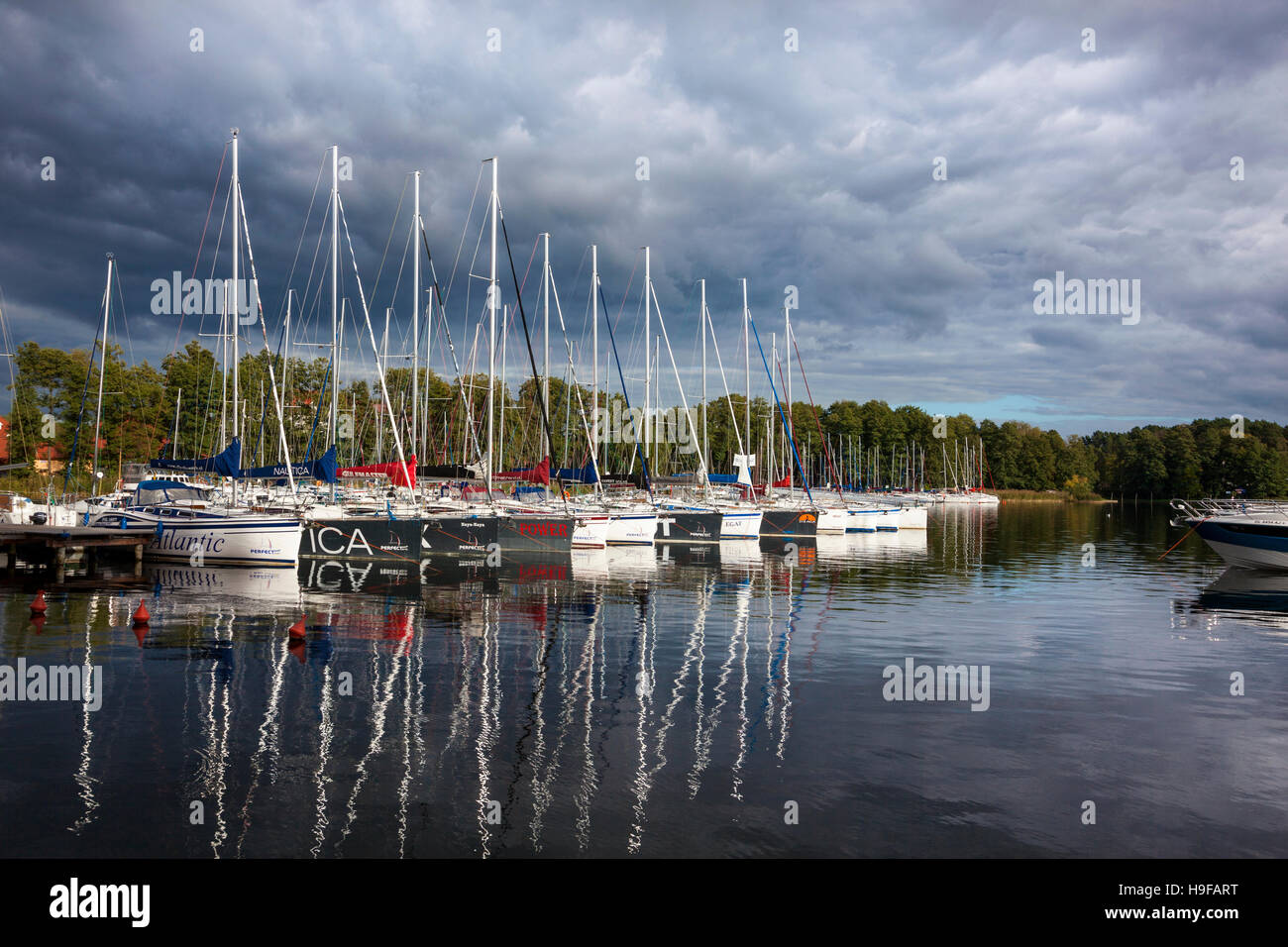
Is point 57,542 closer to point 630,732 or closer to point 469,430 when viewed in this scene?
point 469,430

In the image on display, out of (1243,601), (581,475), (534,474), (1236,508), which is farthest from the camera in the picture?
(581,475)

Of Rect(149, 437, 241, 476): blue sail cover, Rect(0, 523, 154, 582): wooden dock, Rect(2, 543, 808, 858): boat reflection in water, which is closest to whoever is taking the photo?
Rect(2, 543, 808, 858): boat reflection in water

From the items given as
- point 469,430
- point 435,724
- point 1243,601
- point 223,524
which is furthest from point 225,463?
point 1243,601

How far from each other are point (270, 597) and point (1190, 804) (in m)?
25.0

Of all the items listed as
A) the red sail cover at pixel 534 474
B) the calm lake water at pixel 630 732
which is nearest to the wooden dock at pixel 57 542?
the calm lake water at pixel 630 732

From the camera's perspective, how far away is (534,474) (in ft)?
151

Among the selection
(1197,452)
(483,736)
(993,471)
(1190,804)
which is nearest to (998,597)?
(1190,804)

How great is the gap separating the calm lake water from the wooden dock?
281 inches

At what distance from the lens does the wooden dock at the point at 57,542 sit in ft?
112

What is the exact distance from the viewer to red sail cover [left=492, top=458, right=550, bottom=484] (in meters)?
44.1

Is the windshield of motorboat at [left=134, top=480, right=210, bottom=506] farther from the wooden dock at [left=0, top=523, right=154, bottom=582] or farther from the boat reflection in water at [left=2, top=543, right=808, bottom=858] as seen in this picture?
the boat reflection in water at [left=2, top=543, right=808, bottom=858]

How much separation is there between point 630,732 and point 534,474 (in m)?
33.4

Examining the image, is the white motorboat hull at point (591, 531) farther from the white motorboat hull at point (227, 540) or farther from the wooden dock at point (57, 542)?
the wooden dock at point (57, 542)

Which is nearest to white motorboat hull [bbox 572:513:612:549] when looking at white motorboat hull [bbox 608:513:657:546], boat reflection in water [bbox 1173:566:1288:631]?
white motorboat hull [bbox 608:513:657:546]
